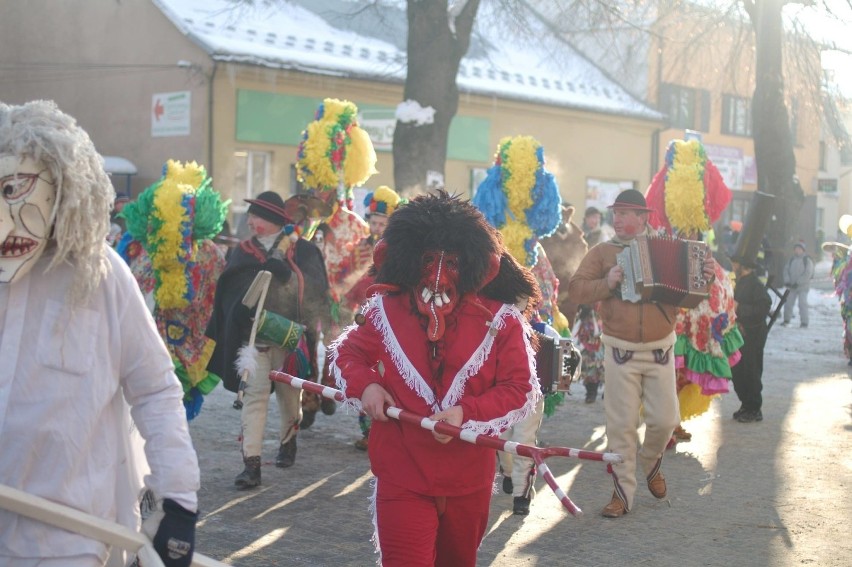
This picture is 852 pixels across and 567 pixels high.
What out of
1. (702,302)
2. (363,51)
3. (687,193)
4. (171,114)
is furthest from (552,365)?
(363,51)

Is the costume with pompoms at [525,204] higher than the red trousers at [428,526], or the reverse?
the costume with pompoms at [525,204]

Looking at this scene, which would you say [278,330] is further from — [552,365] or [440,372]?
[440,372]

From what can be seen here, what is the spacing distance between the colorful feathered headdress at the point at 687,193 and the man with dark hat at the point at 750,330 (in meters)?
1.81

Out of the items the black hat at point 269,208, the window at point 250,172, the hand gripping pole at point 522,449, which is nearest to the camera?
the hand gripping pole at point 522,449

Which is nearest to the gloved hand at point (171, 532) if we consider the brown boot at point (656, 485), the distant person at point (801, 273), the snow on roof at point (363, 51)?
the brown boot at point (656, 485)

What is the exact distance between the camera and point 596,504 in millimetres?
7227

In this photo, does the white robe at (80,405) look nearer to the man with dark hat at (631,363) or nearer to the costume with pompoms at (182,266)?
the man with dark hat at (631,363)

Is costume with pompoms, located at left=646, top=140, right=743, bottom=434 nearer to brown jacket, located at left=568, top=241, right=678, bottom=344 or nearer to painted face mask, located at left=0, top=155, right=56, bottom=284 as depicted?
brown jacket, located at left=568, top=241, right=678, bottom=344

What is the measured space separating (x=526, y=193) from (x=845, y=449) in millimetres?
3541

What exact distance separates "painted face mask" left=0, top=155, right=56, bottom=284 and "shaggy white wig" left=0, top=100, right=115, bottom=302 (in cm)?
2

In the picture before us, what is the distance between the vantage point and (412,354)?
412 cm

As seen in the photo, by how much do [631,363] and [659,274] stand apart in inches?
23.0

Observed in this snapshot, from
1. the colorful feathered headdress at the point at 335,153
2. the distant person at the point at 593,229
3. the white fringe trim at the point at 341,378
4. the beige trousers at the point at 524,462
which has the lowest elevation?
the beige trousers at the point at 524,462

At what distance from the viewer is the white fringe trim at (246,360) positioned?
7.16m
